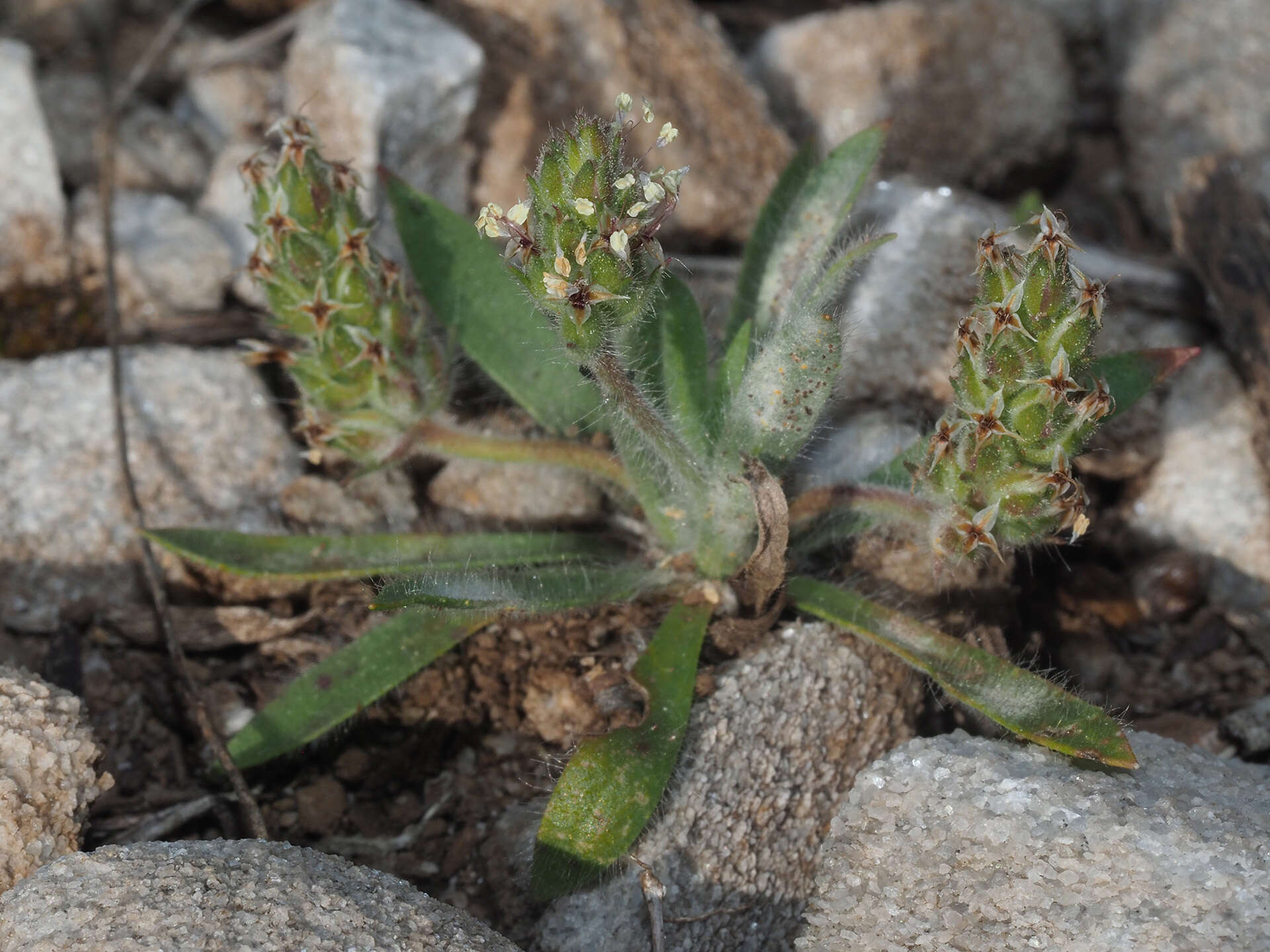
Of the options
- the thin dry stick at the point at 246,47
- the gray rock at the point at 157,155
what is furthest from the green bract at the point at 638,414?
the thin dry stick at the point at 246,47

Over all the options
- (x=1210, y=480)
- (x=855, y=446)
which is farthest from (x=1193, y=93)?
(x=855, y=446)

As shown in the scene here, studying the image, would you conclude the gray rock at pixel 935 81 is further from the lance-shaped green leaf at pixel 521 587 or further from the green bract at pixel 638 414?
the lance-shaped green leaf at pixel 521 587

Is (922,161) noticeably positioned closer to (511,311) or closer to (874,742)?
(511,311)

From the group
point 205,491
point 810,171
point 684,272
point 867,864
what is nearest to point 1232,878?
point 867,864

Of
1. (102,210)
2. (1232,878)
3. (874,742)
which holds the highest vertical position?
(102,210)

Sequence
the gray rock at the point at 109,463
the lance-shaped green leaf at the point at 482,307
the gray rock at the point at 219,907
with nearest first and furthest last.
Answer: the gray rock at the point at 219,907, the gray rock at the point at 109,463, the lance-shaped green leaf at the point at 482,307

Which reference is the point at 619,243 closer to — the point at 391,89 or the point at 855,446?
the point at 855,446
